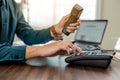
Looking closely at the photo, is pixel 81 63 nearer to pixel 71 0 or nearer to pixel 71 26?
pixel 71 26

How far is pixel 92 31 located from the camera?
5.97 ft

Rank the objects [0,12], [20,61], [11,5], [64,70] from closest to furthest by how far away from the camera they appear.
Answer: [64,70]
[20,61]
[0,12]
[11,5]

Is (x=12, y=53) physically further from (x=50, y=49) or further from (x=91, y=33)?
(x=91, y=33)

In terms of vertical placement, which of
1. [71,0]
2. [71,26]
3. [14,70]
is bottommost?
[14,70]

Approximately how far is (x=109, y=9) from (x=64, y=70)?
7.58 feet

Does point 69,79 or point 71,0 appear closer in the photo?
point 69,79

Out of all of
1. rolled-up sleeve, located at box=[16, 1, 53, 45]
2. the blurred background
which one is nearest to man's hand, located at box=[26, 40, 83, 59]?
rolled-up sleeve, located at box=[16, 1, 53, 45]

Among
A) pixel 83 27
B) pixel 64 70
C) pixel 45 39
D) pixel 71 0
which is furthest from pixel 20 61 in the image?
pixel 71 0

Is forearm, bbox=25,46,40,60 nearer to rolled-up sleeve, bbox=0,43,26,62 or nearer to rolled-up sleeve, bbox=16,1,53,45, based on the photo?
rolled-up sleeve, bbox=0,43,26,62

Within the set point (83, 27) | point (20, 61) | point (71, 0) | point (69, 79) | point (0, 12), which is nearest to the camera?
point (69, 79)

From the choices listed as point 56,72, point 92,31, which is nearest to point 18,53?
point 56,72

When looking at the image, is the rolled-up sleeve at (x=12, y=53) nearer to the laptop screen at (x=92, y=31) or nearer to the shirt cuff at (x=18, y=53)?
the shirt cuff at (x=18, y=53)

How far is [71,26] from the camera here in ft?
3.09

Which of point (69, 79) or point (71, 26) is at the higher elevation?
point (71, 26)
